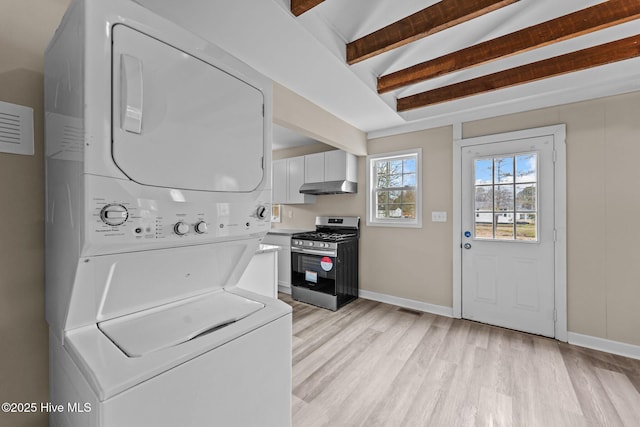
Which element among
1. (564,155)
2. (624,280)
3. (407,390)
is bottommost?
(407,390)

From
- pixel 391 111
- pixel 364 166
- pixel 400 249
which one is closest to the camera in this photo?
pixel 391 111

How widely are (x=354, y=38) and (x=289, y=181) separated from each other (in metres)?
2.77

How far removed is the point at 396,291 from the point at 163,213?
333 centimetres

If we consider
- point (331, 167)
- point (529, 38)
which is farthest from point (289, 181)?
point (529, 38)

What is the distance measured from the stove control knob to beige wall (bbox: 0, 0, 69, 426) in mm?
773

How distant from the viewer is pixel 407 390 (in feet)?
6.22

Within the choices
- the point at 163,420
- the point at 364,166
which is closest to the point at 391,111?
the point at 364,166

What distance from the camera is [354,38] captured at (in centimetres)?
195

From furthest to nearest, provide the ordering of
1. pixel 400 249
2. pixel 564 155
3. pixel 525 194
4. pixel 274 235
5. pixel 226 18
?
pixel 274 235 < pixel 400 249 < pixel 525 194 < pixel 564 155 < pixel 226 18

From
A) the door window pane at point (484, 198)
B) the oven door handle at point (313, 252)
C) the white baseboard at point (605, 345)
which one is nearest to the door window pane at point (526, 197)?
the door window pane at point (484, 198)

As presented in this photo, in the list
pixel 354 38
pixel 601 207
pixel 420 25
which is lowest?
pixel 601 207

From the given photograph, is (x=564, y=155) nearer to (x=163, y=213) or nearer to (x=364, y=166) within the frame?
(x=364, y=166)

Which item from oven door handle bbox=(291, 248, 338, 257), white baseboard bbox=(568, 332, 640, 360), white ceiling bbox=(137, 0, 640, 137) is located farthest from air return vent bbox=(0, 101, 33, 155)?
white baseboard bbox=(568, 332, 640, 360)

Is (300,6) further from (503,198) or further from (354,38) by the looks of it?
(503,198)
